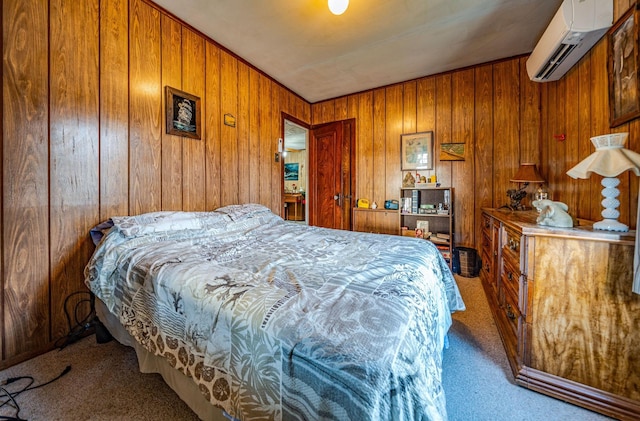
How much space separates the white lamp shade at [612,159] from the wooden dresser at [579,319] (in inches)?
12.1

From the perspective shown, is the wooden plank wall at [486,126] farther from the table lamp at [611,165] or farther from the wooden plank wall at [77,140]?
the wooden plank wall at [77,140]

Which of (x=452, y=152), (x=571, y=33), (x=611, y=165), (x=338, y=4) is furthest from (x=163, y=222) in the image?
(x=452, y=152)

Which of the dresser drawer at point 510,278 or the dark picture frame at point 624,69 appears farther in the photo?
the dresser drawer at point 510,278

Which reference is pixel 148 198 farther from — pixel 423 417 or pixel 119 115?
pixel 423 417

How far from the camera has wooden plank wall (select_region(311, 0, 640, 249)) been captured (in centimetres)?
200

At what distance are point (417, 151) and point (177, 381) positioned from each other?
3669 millimetres

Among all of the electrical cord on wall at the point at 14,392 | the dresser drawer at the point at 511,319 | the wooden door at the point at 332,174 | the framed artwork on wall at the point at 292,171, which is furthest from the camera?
the framed artwork on wall at the point at 292,171

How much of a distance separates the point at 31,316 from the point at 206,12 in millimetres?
2790

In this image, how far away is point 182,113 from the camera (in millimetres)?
2416

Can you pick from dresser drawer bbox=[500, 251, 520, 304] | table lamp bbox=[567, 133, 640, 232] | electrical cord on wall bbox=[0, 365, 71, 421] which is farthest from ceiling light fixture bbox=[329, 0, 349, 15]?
electrical cord on wall bbox=[0, 365, 71, 421]

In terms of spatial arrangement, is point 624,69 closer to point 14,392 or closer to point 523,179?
point 523,179

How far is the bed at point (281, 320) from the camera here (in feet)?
1.98

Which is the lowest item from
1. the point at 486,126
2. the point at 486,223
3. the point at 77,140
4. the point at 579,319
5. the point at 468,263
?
the point at 468,263

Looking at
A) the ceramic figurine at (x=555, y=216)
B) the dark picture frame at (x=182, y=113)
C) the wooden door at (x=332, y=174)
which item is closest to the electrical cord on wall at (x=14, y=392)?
the dark picture frame at (x=182, y=113)
